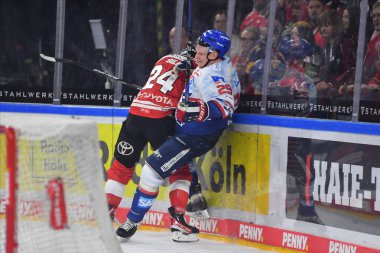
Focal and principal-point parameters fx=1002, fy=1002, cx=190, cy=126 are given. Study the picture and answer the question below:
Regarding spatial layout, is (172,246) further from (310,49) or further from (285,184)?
(310,49)

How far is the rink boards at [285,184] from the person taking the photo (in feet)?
19.3

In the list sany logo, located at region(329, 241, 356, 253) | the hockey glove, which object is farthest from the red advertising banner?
the hockey glove

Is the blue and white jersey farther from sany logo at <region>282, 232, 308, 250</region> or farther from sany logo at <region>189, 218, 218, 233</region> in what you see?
sany logo at <region>282, 232, 308, 250</region>

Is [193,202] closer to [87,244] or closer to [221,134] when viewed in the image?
[221,134]

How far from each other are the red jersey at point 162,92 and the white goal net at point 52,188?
2.10 metres

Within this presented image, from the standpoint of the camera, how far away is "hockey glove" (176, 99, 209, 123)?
639 centimetres

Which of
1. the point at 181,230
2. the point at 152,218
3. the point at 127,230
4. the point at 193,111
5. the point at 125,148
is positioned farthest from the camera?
the point at 152,218

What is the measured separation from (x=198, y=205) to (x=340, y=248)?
4.39 ft

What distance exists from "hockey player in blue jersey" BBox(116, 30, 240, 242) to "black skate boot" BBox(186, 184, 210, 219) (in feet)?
0.87

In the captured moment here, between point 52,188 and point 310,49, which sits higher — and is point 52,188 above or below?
below

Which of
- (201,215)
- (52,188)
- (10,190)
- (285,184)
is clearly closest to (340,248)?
(285,184)

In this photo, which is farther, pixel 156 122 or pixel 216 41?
pixel 156 122

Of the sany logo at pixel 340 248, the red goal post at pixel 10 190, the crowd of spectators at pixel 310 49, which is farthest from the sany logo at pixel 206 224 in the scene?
the red goal post at pixel 10 190

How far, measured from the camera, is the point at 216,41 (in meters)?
6.55
